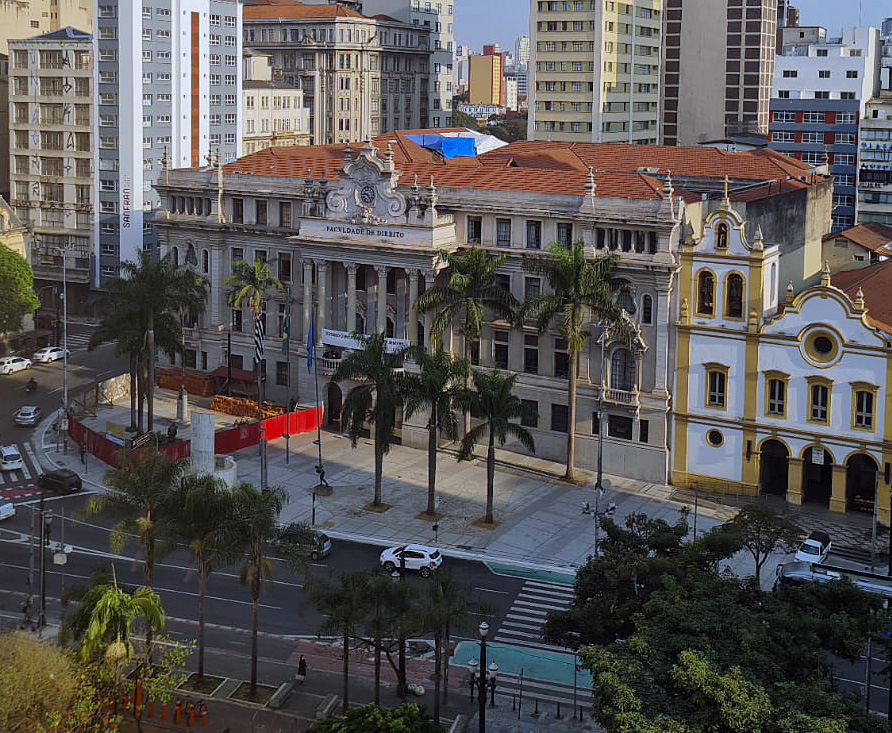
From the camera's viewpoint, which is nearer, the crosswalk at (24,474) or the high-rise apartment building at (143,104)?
the crosswalk at (24,474)

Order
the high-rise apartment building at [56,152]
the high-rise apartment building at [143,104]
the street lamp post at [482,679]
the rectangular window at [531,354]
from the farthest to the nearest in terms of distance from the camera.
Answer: the high-rise apartment building at [56,152] < the high-rise apartment building at [143,104] < the rectangular window at [531,354] < the street lamp post at [482,679]

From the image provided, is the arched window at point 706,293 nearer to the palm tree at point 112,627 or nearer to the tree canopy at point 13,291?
the palm tree at point 112,627

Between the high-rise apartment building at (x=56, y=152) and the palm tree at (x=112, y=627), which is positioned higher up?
the high-rise apartment building at (x=56, y=152)

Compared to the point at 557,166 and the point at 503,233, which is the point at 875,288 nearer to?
the point at 503,233

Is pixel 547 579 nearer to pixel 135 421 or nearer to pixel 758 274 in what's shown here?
pixel 758 274

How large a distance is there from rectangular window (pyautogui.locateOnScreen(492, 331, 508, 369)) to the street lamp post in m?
35.7

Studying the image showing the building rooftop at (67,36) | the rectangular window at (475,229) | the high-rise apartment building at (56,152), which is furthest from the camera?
the high-rise apartment building at (56,152)

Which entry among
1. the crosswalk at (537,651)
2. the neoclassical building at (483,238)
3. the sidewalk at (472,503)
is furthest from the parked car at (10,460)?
the crosswalk at (537,651)

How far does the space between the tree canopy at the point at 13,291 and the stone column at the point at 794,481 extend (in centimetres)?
6612

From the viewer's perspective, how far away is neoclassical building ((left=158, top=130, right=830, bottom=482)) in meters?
89.9

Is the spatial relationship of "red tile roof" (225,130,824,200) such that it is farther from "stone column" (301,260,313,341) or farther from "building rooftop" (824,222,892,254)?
"stone column" (301,260,313,341)

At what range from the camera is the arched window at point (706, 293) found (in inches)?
3433

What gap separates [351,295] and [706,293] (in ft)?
86.5

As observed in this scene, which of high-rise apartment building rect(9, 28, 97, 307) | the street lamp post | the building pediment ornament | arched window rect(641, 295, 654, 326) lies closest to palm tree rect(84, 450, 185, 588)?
the street lamp post
